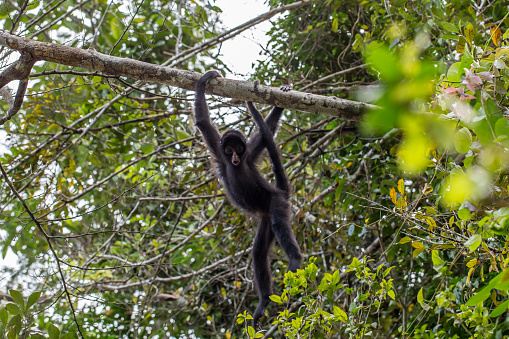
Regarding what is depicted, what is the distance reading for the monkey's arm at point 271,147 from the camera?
4871mm

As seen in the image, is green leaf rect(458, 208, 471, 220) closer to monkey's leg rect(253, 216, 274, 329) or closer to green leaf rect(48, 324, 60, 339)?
monkey's leg rect(253, 216, 274, 329)

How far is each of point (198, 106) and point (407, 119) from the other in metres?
4.11

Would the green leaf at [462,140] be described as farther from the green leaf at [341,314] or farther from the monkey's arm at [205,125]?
the monkey's arm at [205,125]

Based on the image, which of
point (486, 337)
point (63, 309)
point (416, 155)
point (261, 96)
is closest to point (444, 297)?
point (486, 337)

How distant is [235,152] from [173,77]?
5.48ft

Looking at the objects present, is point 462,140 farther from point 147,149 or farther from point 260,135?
point 147,149

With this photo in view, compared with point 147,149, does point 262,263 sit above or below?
below

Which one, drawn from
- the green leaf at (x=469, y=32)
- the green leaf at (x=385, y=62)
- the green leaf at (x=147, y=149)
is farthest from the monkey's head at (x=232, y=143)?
the green leaf at (x=385, y=62)

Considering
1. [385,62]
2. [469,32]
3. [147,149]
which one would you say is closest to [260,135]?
[147,149]

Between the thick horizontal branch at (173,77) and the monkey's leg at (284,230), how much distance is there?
1.71 meters

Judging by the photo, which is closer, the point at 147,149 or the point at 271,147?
the point at 271,147

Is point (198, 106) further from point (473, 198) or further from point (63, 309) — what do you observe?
point (63, 309)

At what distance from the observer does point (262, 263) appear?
5.11 m

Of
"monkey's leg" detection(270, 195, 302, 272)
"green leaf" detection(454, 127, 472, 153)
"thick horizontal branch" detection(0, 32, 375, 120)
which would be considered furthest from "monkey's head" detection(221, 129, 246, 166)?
"green leaf" detection(454, 127, 472, 153)
